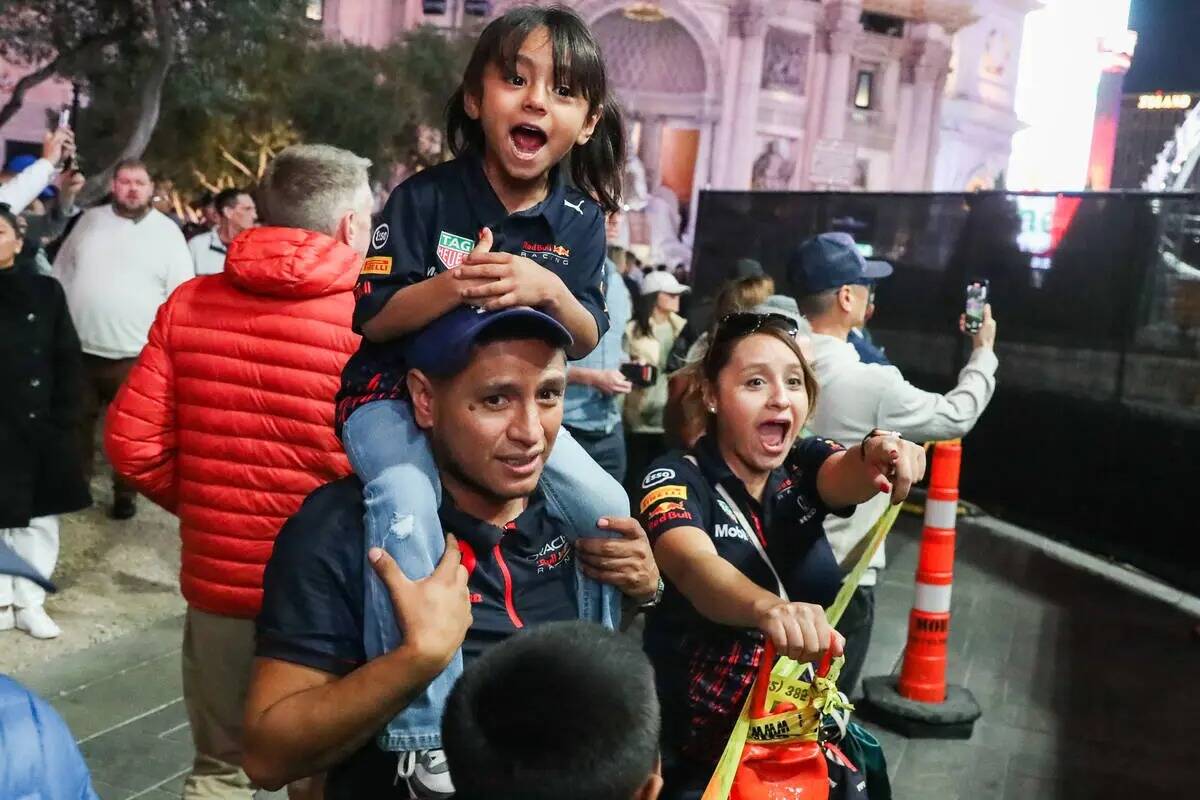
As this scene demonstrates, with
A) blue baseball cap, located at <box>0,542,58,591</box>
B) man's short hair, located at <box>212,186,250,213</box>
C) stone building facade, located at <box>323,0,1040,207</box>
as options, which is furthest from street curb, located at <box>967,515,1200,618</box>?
stone building facade, located at <box>323,0,1040,207</box>

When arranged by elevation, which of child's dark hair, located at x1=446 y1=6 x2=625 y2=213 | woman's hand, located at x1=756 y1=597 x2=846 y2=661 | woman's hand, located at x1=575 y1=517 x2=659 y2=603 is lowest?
woman's hand, located at x1=756 y1=597 x2=846 y2=661

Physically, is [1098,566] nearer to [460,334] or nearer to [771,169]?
[460,334]

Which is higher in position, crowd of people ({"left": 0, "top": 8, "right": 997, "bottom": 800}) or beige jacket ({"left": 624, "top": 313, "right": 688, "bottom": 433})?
crowd of people ({"left": 0, "top": 8, "right": 997, "bottom": 800})

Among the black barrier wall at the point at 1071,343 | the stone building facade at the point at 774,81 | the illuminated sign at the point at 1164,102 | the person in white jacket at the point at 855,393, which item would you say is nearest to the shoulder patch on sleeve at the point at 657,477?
the person in white jacket at the point at 855,393

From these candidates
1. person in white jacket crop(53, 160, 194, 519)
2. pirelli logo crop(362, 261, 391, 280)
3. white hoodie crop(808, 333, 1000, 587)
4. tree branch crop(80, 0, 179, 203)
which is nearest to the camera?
pirelli logo crop(362, 261, 391, 280)

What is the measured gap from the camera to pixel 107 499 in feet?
27.1

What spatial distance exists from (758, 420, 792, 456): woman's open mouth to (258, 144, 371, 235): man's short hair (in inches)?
57.7

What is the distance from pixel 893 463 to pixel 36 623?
474cm

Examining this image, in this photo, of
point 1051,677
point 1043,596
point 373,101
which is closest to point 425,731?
point 1051,677

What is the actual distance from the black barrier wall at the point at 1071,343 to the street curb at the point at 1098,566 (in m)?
0.23

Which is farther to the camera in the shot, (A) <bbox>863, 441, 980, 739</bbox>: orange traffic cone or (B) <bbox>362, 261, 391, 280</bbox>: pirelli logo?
(A) <bbox>863, 441, 980, 739</bbox>: orange traffic cone

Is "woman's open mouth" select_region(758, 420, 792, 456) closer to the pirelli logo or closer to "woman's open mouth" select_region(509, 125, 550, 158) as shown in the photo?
"woman's open mouth" select_region(509, 125, 550, 158)

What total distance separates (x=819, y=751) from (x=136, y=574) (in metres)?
5.46

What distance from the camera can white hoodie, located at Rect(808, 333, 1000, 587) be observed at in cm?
400
